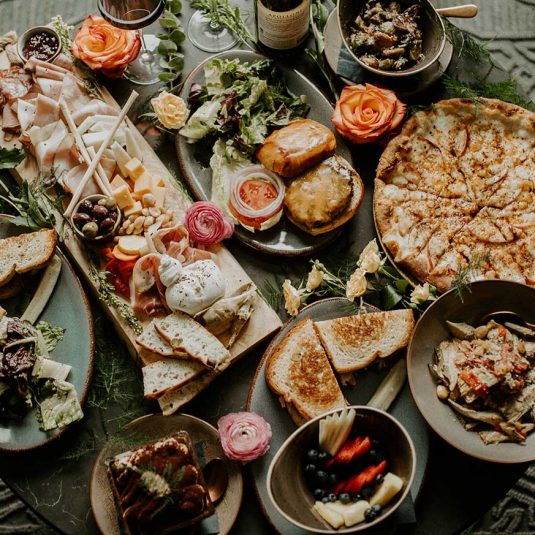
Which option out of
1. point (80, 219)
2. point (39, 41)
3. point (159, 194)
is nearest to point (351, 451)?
point (159, 194)

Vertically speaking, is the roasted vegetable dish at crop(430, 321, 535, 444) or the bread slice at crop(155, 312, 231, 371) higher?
the bread slice at crop(155, 312, 231, 371)

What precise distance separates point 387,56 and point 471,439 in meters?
1.96

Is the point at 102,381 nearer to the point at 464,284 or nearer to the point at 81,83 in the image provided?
the point at 81,83

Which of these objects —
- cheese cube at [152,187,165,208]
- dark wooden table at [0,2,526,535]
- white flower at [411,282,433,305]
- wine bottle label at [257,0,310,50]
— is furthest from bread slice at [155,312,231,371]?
wine bottle label at [257,0,310,50]

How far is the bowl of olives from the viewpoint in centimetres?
345

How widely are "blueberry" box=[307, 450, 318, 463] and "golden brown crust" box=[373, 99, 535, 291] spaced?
1024mm

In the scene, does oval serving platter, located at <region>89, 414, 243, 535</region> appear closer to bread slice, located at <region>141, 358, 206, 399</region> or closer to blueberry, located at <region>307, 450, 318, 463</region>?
bread slice, located at <region>141, 358, 206, 399</region>

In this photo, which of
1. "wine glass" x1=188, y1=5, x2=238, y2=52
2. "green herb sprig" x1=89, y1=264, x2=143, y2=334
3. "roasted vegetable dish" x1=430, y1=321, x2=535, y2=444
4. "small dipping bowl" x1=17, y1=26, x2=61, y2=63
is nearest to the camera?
"roasted vegetable dish" x1=430, y1=321, x2=535, y2=444

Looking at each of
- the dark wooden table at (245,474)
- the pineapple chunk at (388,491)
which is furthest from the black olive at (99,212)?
the pineapple chunk at (388,491)

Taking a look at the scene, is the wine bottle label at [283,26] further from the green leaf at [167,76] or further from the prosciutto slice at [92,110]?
the prosciutto slice at [92,110]

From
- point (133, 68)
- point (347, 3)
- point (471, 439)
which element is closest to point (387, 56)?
point (347, 3)

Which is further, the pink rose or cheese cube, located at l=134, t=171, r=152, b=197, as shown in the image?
cheese cube, located at l=134, t=171, r=152, b=197

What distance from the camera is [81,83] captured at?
3.77 meters

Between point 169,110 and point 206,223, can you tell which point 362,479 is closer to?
point 206,223
